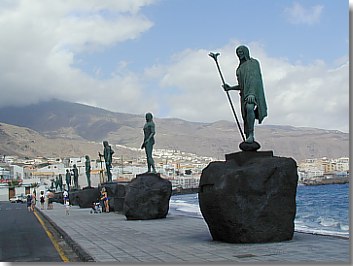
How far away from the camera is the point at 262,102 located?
12.1 meters

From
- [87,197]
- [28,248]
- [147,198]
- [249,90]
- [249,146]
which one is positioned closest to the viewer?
[249,146]

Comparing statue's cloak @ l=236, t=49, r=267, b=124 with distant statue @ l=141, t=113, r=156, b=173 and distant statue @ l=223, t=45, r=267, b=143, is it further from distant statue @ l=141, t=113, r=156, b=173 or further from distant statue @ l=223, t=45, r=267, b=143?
distant statue @ l=141, t=113, r=156, b=173

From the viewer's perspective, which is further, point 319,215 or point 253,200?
point 319,215

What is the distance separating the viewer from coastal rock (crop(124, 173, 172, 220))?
19969 millimetres

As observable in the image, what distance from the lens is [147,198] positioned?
20.0 meters

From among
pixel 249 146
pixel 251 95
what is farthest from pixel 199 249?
pixel 251 95

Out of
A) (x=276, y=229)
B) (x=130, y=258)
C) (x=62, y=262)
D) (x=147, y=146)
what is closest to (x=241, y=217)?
(x=276, y=229)

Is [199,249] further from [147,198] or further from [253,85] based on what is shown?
[147,198]

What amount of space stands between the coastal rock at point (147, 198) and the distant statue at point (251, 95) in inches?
335

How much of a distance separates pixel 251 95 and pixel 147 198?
9033 millimetres

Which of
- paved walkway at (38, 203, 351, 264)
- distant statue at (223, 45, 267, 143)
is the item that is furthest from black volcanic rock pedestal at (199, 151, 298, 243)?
distant statue at (223, 45, 267, 143)

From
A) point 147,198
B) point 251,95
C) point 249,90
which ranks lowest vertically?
point 147,198

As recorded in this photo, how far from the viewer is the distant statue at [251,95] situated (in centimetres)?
1189

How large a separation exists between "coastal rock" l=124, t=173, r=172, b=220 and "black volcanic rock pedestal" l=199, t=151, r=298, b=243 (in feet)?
28.3
